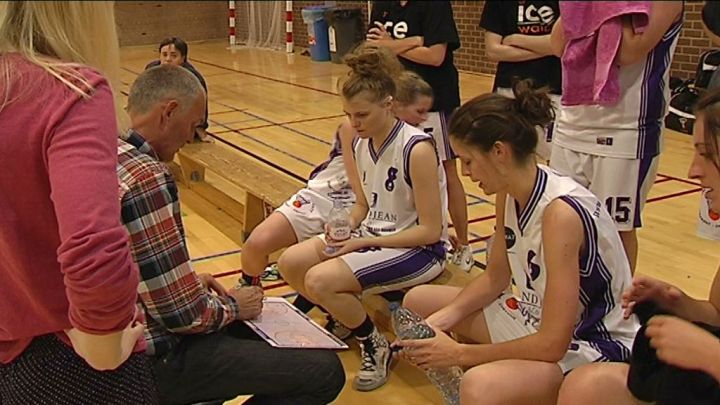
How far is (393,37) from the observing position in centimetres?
289

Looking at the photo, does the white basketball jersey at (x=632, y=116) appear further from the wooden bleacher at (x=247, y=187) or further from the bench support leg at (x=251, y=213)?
the bench support leg at (x=251, y=213)

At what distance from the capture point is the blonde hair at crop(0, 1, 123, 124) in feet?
2.84

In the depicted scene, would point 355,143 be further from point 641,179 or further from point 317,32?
point 317,32

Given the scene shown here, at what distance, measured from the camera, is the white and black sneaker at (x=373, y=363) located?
2.21 m

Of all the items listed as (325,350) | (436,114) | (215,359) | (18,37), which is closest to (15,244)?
(18,37)

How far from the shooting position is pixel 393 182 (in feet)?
7.59

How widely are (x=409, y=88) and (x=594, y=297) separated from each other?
111cm

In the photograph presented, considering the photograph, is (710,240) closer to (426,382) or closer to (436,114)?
(436,114)

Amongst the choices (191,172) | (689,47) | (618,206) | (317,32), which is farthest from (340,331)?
(317,32)

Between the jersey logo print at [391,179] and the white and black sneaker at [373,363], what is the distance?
40 cm

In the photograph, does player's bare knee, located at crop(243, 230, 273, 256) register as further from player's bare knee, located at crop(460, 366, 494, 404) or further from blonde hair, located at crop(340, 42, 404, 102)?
player's bare knee, located at crop(460, 366, 494, 404)

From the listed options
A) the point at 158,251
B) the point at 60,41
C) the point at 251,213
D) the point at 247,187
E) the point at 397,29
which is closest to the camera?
the point at 60,41

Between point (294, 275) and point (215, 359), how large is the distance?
0.86 meters

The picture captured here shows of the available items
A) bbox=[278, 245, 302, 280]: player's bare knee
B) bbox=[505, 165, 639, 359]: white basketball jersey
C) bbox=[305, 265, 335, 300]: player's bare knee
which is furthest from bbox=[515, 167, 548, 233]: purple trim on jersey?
bbox=[278, 245, 302, 280]: player's bare knee
